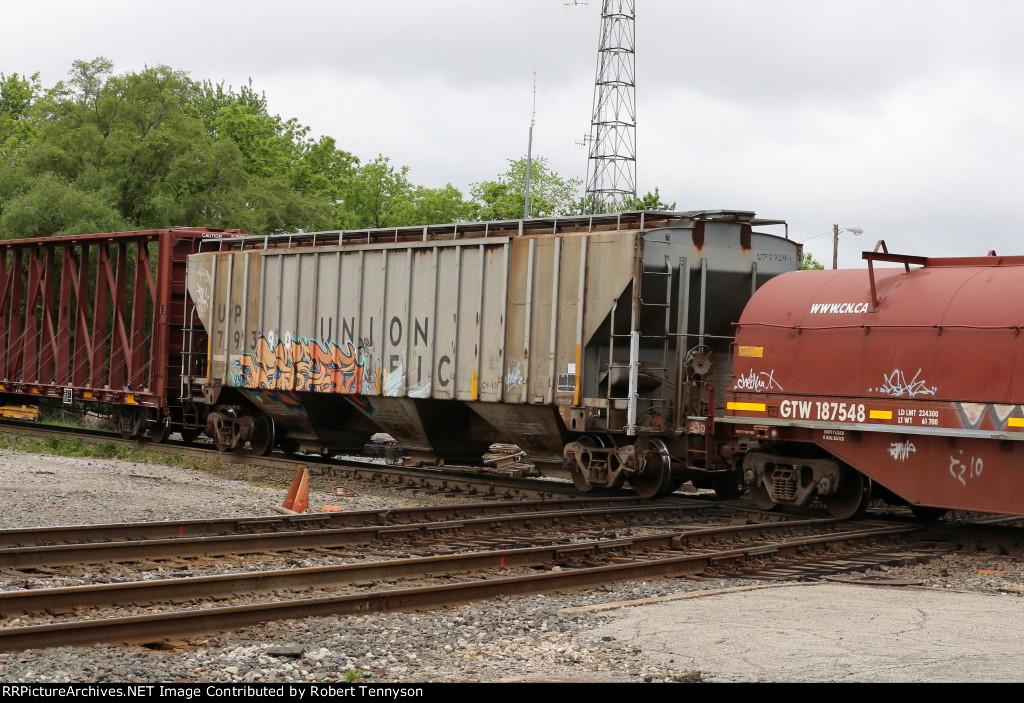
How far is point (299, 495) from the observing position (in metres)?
14.9

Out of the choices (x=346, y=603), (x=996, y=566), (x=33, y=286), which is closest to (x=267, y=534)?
(x=346, y=603)

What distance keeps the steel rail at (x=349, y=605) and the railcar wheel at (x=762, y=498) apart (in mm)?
3010

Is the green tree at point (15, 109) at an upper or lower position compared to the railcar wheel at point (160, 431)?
upper

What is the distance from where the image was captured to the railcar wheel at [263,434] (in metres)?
21.8

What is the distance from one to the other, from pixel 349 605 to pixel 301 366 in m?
11.8

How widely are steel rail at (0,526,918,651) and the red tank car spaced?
2.10 metres

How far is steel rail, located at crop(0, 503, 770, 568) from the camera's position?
10273 millimetres

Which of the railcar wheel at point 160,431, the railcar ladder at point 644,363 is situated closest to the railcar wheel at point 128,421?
the railcar wheel at point 160,431

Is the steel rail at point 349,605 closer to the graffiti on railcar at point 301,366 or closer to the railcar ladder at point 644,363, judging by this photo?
the railcar ladder at point 644,363

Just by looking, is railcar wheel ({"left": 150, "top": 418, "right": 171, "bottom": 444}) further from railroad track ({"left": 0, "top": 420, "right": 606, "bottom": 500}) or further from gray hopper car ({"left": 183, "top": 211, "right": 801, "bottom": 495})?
gray hopper car ({"left": 183, "top": 211, "right": 801, "bottom": 495})

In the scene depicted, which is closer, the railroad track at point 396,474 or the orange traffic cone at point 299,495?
the orange traffic cone at point 299,495

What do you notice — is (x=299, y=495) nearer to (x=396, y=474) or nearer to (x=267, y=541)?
(x=267, y=541)

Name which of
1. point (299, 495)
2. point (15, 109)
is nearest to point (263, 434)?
point (299, 495)

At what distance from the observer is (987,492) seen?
12.3 metres
